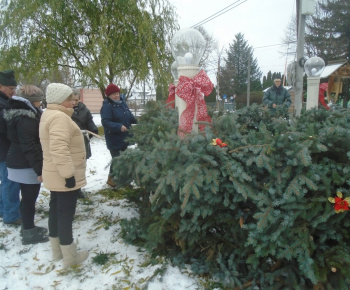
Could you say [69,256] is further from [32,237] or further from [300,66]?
[300,66]

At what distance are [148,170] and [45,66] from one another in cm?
778

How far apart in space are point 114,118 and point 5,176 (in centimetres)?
167

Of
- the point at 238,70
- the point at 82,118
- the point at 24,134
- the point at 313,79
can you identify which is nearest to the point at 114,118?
the point at 82,118

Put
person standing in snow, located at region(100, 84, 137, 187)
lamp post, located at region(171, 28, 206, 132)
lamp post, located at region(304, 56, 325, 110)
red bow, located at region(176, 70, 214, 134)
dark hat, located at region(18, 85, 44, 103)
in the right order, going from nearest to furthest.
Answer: red bow, located at region(176, 70, 214, 134) → lamp post, located at region(171, 28, 206, 132) → dark hat, located at region(18, 85, 44, 103) → lamp post, located at region(304, 56, 325, 110) → person standing in snow, located at region(100, 84, 137, 187)

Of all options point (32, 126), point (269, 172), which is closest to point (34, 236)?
point (32, 126)

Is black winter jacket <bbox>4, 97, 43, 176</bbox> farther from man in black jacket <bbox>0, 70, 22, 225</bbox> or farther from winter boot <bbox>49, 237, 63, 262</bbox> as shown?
winter boot <bbox>49, 237, 63, 262</bbox>

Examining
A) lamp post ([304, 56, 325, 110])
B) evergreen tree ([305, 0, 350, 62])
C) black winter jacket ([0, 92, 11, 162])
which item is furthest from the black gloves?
evergreen tree ([305, 0, 350, 62])

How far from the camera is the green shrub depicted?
2.00 m

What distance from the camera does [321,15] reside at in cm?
3081

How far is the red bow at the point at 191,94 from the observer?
8.71ft

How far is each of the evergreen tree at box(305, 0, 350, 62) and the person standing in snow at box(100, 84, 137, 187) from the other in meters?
27.0

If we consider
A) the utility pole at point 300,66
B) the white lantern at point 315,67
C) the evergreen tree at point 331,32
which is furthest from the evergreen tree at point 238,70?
the white lantern at point 315,67

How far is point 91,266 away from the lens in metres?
2.80

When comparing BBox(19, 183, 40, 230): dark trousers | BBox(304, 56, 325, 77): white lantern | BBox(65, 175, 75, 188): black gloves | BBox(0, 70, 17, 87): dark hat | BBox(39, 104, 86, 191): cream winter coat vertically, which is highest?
BBox(304, 56, 325, 77): white lantern
